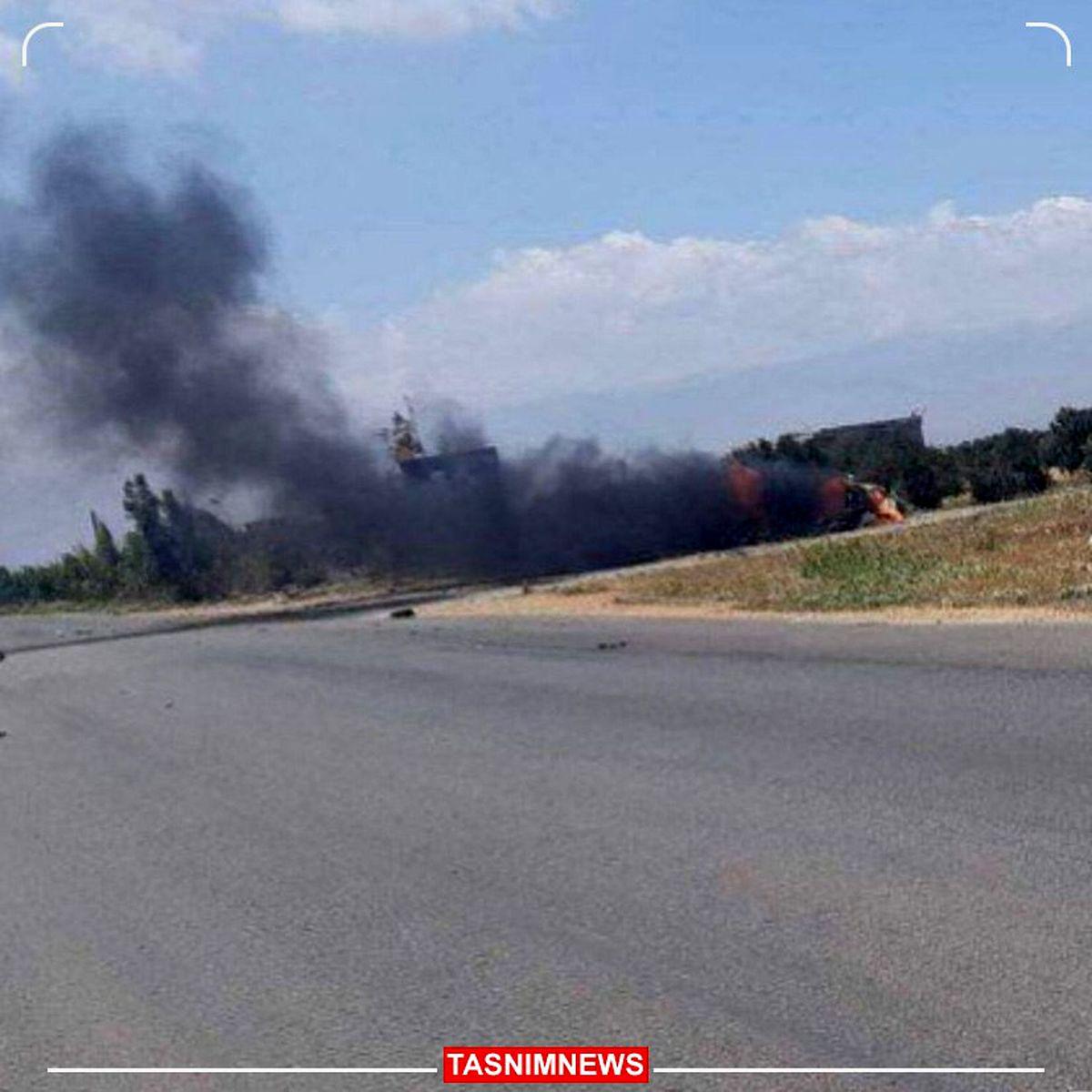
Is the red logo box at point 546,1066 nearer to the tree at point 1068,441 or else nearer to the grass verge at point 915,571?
the grass verge at point 915,571

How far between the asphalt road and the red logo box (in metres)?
0.11

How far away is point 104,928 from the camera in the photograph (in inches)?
452

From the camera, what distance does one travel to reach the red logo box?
25.0 feet

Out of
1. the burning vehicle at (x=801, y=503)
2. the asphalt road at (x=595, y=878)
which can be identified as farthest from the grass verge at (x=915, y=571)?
the burning vehicle at (x=801, y=503)

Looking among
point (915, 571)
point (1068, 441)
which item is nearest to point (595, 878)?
point (915, 571)

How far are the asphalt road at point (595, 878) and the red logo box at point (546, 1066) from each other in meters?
0.11

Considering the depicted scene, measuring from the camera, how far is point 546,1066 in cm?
786

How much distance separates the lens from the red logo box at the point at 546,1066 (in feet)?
25.0

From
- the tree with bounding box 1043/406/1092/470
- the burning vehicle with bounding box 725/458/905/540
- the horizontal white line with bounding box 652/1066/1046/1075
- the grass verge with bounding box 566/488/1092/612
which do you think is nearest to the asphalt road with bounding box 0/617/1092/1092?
the horizontal white line with bounding box 652/1066/1046/1075

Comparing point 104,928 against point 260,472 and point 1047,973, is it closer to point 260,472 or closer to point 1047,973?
point 1047,973

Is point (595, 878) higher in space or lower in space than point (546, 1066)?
higher

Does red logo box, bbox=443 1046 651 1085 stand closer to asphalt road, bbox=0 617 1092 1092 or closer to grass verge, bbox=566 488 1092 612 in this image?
asphalt road, bbox=0 617 1092 1092

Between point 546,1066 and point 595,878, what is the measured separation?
3.27 m

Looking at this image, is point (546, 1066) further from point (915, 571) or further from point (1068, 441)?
point (1068, 441)
